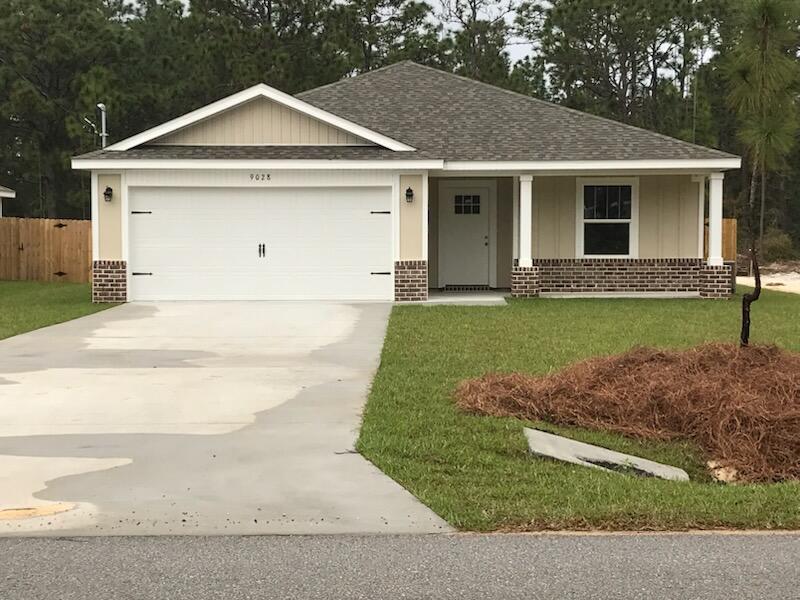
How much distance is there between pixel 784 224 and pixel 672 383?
4315cm

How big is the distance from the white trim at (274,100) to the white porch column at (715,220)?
6.22 metres

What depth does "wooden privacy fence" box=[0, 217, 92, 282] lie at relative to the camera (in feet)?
83.7

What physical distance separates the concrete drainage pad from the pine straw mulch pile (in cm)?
51

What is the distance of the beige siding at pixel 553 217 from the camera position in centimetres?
1912

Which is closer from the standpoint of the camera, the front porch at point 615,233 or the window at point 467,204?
the front porch at point 615,233

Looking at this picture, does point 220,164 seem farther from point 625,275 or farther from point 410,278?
point 625,275

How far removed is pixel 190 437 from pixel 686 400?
3.87m

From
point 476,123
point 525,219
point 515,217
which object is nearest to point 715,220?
point 525,219

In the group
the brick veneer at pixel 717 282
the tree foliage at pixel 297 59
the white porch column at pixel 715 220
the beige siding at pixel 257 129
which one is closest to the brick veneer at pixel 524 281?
the brick veneer at pixel 717 282

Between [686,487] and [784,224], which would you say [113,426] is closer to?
[686,487]

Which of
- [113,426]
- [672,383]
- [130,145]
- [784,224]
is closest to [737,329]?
[672,383]

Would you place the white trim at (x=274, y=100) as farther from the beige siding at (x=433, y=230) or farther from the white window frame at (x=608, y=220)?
the white window frame at (x=608, y=220)

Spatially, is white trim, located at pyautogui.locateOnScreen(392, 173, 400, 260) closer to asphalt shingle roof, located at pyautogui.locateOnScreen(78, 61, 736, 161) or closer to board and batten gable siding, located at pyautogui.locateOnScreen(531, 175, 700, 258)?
asphalt shingle roof, located at pyautogui.locateOnScreen(78, 61, 736, 161)

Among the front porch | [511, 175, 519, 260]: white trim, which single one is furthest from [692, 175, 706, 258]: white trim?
[511, 175, 519, 260]: white trim
